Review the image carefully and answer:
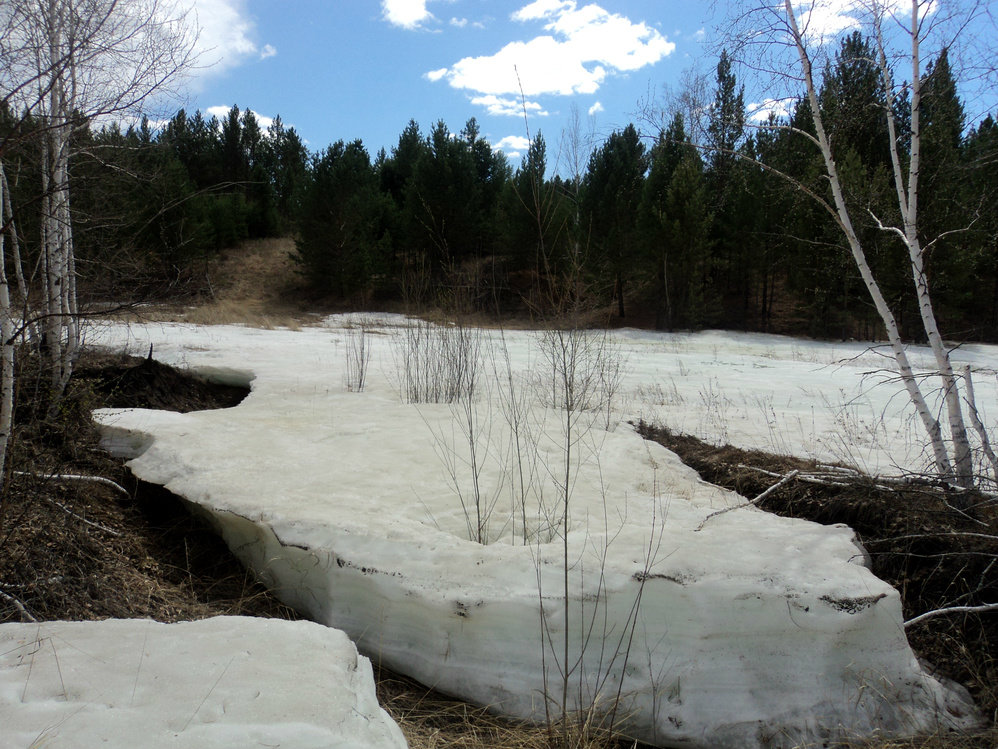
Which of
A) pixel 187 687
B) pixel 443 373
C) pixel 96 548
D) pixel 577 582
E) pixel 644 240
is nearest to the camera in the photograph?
pixel 187 687

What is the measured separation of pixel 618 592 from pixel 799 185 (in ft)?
9.25

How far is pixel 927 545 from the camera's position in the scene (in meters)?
3.71

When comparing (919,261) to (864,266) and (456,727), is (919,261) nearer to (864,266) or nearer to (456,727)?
(864,266)

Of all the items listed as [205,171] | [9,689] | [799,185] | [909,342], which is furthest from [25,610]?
[205,171]

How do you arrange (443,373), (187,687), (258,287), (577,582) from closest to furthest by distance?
(187,687), (577,582), (443,373), (258,287)

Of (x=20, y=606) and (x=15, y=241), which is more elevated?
(x=15, y=241)

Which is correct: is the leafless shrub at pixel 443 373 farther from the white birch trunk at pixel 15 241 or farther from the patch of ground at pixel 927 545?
the white birch trunk at pixel 15 241

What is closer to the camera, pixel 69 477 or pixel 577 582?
pixel 577 582

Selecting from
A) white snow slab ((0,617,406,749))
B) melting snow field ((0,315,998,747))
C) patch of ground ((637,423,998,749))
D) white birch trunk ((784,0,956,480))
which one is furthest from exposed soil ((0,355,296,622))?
white birch trunk ((784,0,956,480))

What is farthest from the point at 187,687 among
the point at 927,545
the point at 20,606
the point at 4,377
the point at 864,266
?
the point at 864,266

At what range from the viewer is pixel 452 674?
9.62 feet

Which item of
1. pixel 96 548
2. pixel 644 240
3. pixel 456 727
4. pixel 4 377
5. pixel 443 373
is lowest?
pixel 456 727

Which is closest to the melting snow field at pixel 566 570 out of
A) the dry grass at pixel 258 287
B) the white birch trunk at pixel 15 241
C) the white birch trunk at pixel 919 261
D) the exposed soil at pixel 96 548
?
the exposed soil at pixel 96 548

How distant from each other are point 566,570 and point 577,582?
3.07 ft
